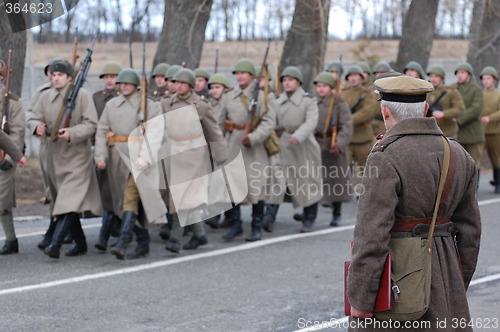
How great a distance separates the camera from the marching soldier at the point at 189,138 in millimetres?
10086

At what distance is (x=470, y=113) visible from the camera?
14578 mm

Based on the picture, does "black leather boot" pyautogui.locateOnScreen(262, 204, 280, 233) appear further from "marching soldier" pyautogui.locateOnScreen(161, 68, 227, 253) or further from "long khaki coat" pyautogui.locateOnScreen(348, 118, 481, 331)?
"long khaki coat" pyautogui.locateOnScreen(348, 118, 481, 331)

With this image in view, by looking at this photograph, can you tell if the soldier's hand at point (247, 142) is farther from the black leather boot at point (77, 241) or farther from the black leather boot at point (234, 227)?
the black leather boot at point (77, 241)

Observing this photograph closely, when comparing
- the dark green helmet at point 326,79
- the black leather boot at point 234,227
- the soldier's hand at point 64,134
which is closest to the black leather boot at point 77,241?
the soldier's hand at point 64,134

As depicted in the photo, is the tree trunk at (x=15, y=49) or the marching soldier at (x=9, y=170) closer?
the marching soldier at (x=9, y=170)

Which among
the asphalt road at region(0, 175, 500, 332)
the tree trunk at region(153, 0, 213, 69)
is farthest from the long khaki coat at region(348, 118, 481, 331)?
the tree trunk at region(153, 0, 213, 69)

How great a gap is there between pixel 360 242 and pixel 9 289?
15.1 ft

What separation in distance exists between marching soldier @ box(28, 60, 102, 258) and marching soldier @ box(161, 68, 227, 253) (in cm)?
80

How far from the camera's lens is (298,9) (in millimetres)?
18062

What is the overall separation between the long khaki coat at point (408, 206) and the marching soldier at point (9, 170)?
19.9 ft

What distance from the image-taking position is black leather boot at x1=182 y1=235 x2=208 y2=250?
10305 mm

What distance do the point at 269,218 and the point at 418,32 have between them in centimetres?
988

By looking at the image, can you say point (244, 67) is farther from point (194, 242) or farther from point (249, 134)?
point (194, 242)

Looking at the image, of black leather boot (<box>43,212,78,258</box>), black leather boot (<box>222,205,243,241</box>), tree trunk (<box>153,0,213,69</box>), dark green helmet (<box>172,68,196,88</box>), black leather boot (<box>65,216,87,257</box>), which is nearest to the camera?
black leather boot (<box>43,212,78,258</box>)
